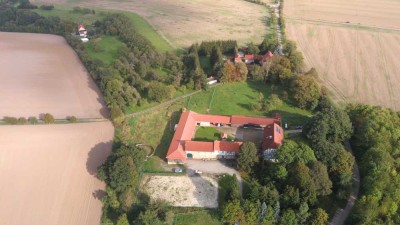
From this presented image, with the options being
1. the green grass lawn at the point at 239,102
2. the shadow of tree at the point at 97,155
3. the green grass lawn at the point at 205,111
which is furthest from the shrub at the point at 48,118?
the green grass lawn at the point at 239,102

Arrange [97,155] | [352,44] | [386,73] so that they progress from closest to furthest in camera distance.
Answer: [97,155], [386,73], [352,44]

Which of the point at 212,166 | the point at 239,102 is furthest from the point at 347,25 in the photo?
the point at 212,166

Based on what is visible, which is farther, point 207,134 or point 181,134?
point 207,134

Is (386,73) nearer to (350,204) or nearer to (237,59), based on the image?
(237,59)

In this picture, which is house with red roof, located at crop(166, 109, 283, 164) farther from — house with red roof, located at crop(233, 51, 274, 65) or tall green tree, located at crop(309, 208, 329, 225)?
house with red roof, located at crop(233, 51, 274, 65)

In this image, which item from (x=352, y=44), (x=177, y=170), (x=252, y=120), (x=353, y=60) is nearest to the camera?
(x=177, y=170)

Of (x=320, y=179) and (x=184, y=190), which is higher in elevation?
(x=320, y=179)

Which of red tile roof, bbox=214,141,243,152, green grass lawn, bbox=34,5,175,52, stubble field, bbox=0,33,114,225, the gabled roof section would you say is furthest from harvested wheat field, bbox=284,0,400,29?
stubble field, bbox=0,33,114,225
